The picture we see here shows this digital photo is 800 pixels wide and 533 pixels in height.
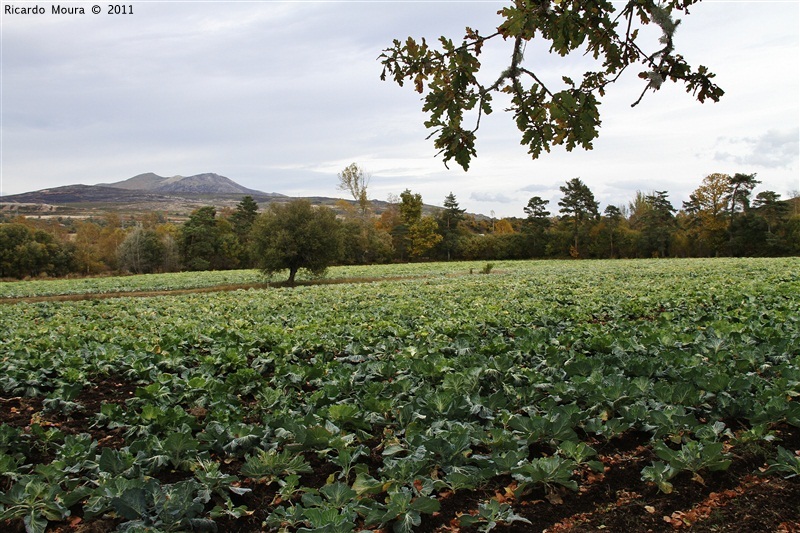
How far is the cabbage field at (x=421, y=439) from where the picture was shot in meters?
3.26

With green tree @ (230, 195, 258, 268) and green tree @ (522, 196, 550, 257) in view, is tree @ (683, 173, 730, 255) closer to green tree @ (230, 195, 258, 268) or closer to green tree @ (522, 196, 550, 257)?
green tree @ (522, 196, 550, 257)

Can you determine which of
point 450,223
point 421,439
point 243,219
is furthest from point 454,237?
point 421,439

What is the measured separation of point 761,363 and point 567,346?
98.7 inches

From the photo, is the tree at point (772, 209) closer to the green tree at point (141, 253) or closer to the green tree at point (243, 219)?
the green tree at point (243, 219)

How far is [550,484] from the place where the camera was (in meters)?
3.65

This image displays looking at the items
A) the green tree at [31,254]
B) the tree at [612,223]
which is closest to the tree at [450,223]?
the tree at [612,223]

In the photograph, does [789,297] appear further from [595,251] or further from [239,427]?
[595,251]

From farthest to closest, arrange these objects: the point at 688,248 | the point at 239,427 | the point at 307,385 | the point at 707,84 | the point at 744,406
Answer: the point at 688,248 < the point at 307,385 < the point at 707,84 < the point at 744,406 < the point at 239,427

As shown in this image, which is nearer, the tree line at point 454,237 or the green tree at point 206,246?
the tree line at point 454,237

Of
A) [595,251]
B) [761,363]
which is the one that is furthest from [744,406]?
[595,251]

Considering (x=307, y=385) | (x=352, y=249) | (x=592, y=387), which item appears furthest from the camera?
(x=352, y=249)

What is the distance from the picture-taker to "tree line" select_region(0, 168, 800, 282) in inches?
2571

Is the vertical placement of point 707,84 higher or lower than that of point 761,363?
higher

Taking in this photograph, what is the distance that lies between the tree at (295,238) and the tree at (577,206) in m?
52.7
